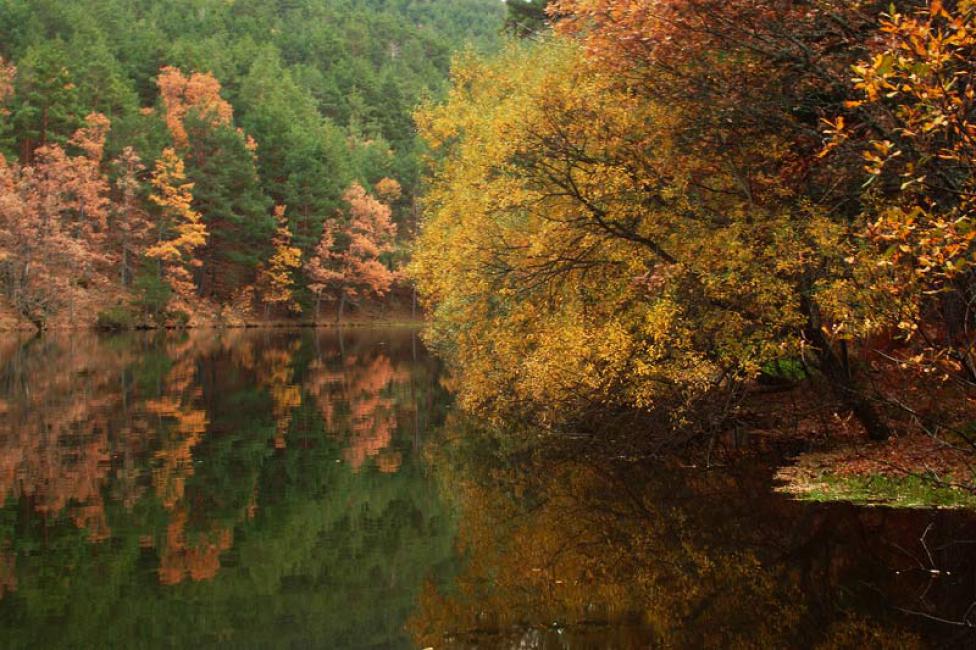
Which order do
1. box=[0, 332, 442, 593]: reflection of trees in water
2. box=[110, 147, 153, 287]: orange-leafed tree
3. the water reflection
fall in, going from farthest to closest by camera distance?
box=[110, 147, 153, 287]: orange-leafed tree, box=[0, 332, 442, 593]: reflection of trees in water, the water reflection

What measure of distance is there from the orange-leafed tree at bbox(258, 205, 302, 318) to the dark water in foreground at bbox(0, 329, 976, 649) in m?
61.3

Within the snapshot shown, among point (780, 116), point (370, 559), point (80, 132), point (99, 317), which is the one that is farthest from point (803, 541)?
point (80, 132)

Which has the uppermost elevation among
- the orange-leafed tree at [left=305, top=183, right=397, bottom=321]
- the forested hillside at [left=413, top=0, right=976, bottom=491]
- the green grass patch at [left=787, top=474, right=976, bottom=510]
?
the orange-leafed tree at [left=305, top=183, right=397, bottom=321]

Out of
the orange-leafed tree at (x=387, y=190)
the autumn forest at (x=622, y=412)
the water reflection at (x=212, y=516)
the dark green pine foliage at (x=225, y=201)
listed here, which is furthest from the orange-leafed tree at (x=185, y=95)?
the water reflection at (x=212, y=516)

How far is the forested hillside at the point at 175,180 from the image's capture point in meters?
66.1

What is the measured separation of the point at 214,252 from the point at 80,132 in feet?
48.9

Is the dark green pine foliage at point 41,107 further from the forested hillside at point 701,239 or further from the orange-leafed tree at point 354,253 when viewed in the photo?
the forested hillside at point 701,239

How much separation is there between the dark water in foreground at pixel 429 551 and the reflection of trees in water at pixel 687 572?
4cm

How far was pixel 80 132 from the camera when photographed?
7100 centimetres

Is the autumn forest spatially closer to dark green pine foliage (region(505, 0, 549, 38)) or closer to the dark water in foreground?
the dark water in foreground

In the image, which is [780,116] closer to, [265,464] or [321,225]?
[265,464]

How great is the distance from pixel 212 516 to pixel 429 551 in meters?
3.68

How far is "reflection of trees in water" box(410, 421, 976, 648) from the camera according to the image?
9.25 meters

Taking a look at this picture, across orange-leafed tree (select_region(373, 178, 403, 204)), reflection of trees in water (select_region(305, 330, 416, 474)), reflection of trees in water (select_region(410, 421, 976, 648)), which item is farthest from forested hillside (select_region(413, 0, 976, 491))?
orange-leafed tree (select_region(373, 178, 403, 204))
